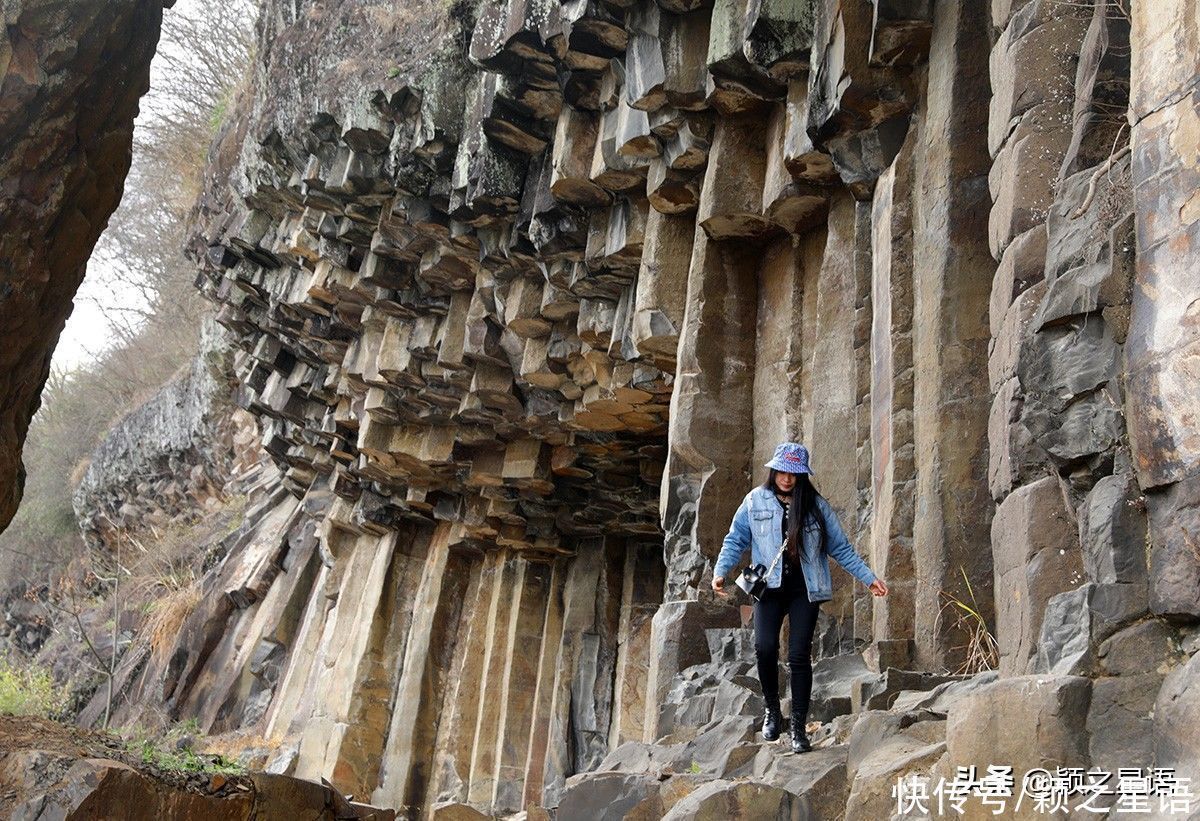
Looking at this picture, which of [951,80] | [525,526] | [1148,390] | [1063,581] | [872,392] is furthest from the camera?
[525,526]

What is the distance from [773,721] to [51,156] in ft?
21.6

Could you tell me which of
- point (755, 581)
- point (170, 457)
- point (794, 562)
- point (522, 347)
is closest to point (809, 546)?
point (794, 562)

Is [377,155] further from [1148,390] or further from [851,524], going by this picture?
[1148,390]

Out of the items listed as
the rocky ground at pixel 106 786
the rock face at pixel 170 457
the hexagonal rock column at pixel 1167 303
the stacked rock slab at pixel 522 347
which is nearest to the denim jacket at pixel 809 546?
the stacked rock slab at pixel 522 347

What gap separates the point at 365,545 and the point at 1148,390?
16.4 m

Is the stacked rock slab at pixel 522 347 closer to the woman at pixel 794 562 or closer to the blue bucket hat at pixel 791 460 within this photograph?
the woman at pixel 794 562

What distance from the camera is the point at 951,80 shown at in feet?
26.0

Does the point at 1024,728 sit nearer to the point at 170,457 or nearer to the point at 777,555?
the point at 777,555

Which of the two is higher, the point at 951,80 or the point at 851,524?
the point at 951,80

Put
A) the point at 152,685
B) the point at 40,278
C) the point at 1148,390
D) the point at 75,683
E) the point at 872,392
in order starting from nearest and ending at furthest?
the point at 1148,390 → the point at 872,392 → the point at 40,278 → the point at 152,685 → the point at 75,683

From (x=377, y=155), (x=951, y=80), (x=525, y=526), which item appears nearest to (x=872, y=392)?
(x=951, y=80)

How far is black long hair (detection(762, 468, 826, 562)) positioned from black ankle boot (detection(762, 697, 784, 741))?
0.88 metres

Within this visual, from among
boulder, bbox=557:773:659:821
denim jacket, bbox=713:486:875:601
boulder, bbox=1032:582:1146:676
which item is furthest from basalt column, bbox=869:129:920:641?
boulder, bbox=1032:582:1146:676

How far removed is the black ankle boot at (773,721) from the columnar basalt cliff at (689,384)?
276mm
